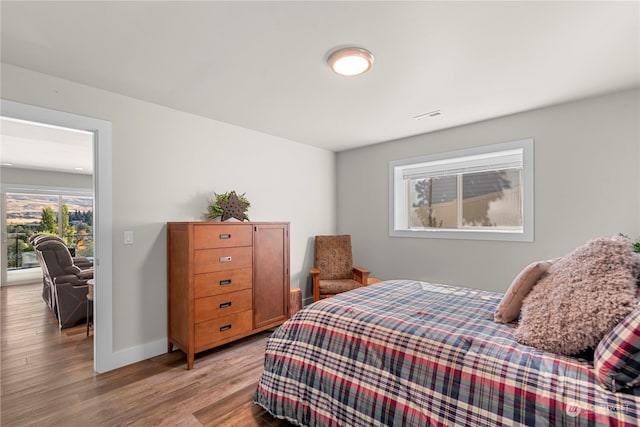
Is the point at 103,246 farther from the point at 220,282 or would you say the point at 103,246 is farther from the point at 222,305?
the point at 222,305

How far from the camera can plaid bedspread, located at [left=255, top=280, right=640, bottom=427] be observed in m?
1.05

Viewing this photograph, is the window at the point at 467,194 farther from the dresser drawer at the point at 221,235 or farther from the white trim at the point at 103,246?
the white trim at the point at 103,246

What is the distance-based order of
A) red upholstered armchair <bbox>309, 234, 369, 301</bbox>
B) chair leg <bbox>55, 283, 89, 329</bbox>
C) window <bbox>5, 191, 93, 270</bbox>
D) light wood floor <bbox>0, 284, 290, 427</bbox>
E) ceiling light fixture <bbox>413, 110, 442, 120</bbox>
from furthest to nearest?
1. window <bbox>5, 191, 93, 270</bbox>
2. red upholstered armchair <bbox>309, 234, 369, 301</bbox>
3. chair leg <bbox>55, 283, 89, 329</bbox>
4. ceiling light fixture <bbox>413, 110, 442, 120</bbox>
5. light wood floor <bbox>0, 284, 290, 427</bbox>

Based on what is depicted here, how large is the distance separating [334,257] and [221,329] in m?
1.91

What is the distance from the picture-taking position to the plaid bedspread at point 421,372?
105 centimetres

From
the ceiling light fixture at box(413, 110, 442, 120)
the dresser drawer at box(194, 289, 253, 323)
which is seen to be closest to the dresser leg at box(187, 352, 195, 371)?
the dresser drawer at box(194, 289, 253, 323)

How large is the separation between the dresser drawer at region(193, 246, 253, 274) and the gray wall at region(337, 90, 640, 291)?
2062mm

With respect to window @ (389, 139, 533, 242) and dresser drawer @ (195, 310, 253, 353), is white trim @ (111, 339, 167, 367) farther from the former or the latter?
window @ (389, 139, 533, 242)

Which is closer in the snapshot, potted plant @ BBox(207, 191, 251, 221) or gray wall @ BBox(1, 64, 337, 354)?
gray wall @ BBox(1, 64, 337, 354)

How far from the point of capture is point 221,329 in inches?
107

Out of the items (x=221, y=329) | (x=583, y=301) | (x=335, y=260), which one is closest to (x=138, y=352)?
(x=221, y=329)

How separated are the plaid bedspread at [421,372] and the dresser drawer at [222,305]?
0.96m

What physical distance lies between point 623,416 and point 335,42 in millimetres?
2122

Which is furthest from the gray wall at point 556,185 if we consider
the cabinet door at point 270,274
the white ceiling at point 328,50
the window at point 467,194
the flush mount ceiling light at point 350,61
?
the flush mount ceiling light at point 350,61
